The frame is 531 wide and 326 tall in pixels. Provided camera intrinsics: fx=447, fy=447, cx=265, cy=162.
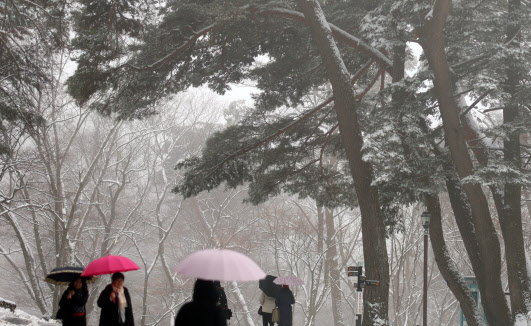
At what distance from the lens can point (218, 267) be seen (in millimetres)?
3035

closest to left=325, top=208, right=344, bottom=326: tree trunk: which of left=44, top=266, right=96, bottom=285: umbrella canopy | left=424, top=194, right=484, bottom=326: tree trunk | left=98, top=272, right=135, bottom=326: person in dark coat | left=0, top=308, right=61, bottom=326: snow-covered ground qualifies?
left=424, top=194, right=484, bottom=326: tree trunk

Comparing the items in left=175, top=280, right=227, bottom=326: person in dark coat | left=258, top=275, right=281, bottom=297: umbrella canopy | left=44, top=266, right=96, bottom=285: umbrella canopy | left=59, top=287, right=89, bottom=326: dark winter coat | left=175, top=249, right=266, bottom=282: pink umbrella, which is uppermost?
left=175, top=249, right=266, bottom=282: pink umbrella

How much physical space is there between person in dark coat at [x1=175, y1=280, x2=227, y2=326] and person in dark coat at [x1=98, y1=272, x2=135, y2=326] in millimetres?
2893

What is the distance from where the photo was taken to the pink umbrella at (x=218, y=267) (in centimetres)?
293

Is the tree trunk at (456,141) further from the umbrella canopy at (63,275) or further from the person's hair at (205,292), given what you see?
the person's hair at (205,292)

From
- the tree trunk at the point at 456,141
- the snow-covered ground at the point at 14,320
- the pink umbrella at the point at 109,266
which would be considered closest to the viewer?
the pink umbrella at the point at 109,266

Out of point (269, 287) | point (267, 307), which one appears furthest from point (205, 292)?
point (267, 307)

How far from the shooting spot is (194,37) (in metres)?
9.45

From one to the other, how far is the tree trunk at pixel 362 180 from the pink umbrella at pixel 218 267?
223 inches

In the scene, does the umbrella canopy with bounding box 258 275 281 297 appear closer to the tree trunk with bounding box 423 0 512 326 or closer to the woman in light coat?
the woman in light coat

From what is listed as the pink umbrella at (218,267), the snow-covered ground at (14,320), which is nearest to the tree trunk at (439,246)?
the pink umbrella at (218,267)

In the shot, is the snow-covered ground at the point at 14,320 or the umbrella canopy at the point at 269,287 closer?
the snow-covered ground at the point at 14,320

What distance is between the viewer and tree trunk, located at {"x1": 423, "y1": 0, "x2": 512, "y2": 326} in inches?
377

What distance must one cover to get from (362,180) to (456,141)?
240cm
